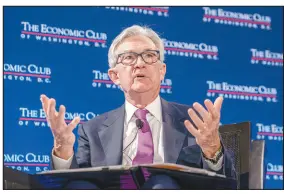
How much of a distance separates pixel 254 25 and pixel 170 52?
0.82 m

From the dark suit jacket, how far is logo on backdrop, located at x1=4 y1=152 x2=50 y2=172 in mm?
1132

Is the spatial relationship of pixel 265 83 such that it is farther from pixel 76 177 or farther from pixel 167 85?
pixel 76 177

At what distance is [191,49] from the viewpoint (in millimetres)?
4895

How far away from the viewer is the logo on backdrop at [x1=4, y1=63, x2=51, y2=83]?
4.29 metres

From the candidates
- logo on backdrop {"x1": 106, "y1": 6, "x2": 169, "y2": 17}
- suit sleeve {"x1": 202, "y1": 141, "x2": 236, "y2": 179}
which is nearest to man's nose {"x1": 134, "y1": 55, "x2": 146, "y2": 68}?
suit sleeve {"x1": 202, "y1": 141, "x2": 236, "y2": 179}

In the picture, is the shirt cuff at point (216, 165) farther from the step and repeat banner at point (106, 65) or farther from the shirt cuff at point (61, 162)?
the step and repeat banner at point (106, 65)

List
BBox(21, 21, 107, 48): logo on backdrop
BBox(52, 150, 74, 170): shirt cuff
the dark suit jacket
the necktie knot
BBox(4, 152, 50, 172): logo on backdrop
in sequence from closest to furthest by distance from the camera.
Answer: BBox(52, 150, 74, 170): shirt cuff
the dark suit jacket
the necktie knot
BBox(4, 152, 50, 172): logo on backdrop
BBox(21, 21, 107, 48): logo on backdrop

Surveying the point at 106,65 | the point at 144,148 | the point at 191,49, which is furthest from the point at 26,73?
the point at 144,148

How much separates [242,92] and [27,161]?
1.79 meters

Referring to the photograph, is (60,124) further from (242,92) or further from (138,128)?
(242,92)

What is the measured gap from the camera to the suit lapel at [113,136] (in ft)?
10.0

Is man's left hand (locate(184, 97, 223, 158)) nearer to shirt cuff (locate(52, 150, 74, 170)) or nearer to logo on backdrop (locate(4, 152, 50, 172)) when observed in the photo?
shirt cuff (locate(52, 150, 74, 170))

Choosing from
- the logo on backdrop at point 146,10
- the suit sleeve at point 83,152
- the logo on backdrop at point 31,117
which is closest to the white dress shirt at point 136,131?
the suit sleeve at point 83,152

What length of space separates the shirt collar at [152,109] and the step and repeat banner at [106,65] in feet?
3.57
